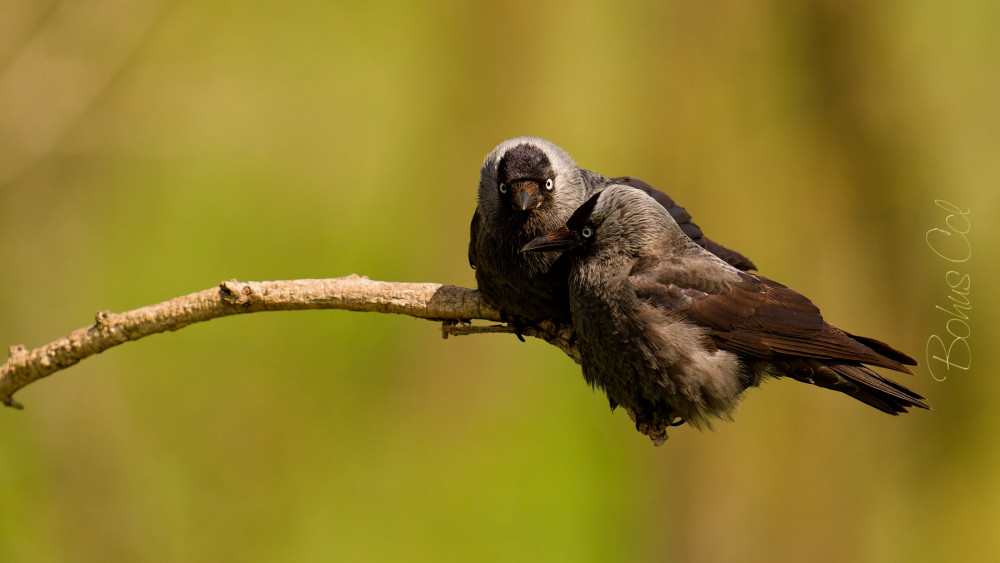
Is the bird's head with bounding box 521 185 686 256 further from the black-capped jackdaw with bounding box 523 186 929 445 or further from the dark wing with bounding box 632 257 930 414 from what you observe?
the dark wing with bounding box 632 257 930 414

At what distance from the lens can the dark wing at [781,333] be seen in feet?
11.2

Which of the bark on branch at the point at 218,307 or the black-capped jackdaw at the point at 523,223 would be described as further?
the black-capped jackdaw at the point at 523,223

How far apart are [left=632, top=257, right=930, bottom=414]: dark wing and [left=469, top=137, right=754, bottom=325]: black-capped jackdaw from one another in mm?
464

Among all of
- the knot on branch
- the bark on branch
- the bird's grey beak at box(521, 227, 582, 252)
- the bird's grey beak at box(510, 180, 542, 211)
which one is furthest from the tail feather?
the knot on branch

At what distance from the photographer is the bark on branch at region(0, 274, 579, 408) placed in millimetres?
3611

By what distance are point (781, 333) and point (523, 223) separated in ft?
4.05

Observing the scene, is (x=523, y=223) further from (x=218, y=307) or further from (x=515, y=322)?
(x=218, y=307)

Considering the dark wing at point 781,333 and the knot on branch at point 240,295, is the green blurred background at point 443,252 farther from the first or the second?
the knot on branch at point 240,295

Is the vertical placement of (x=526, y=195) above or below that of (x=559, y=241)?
above

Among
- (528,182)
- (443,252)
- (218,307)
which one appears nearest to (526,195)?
(528,182)

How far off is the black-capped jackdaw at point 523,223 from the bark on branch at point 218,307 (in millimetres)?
374

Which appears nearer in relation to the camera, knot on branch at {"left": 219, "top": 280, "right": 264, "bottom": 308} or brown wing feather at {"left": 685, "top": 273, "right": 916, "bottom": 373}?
brown wing feather at {"left": 685, "top": 273, "right": 916, "bottom": 373}

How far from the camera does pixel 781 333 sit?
3.58 m

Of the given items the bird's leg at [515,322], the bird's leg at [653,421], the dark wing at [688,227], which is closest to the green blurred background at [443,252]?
the dark wing at [688,227]
